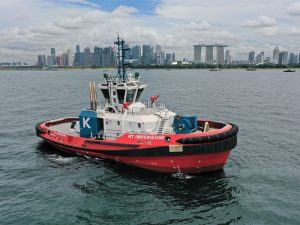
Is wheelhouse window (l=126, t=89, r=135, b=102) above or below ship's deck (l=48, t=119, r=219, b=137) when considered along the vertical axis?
above

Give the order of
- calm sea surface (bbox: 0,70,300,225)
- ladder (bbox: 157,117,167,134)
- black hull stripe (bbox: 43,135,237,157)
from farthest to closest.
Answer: ladder (bbox: 157,117,167,134) → black hull stripe (bbox: 43,135,237,157) → calm sea surface (bbox: 0,70,300,225)

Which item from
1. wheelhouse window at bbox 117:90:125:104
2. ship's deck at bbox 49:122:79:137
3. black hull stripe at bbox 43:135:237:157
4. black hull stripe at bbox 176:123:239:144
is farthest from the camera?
ship's deck at bbox 49:122:79:137

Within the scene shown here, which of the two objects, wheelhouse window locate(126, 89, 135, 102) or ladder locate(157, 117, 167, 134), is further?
wheelhouse window locate(126, 89, 135, 102)

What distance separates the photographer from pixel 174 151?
19.9 m

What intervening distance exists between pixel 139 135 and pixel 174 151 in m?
2.72

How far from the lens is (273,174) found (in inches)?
838

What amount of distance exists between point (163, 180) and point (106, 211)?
4886 millimetres

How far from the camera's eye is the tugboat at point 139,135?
19906 millimetres

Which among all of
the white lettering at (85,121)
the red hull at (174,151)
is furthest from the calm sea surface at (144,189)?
the white lettering at (85,121)

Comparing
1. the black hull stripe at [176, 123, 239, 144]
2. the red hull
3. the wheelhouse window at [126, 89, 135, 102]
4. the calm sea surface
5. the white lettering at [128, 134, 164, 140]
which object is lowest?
the calm sea surface

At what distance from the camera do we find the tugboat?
19906 millimetres

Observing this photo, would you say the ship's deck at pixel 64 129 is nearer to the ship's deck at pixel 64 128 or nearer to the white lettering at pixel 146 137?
the ship's deck at pixel 64 128

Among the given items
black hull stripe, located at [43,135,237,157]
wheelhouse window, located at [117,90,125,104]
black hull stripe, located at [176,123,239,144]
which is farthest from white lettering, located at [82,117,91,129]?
black hull stripe, located at [176,123,239,144]

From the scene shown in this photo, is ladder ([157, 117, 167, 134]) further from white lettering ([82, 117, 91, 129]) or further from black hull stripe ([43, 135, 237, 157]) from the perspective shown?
white lettering ([82, 117, 91, 129])
